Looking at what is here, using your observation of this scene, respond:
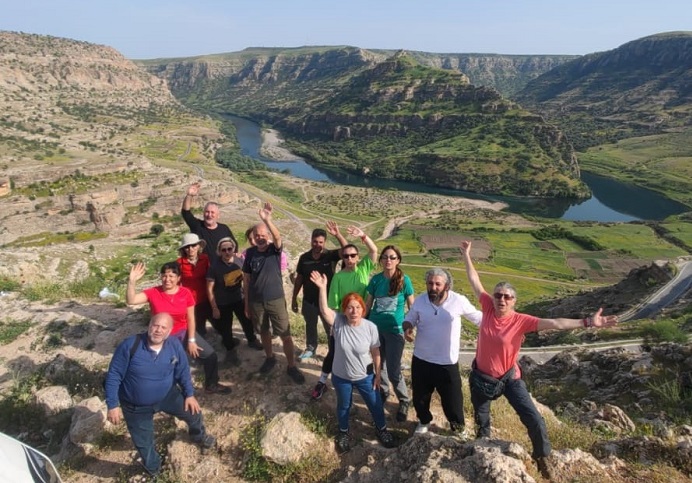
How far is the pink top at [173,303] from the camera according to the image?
244 inches

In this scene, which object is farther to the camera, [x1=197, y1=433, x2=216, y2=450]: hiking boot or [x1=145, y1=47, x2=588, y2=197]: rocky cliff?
[x1=145, y1=47, x2=588, y2=197]: rocky cliff

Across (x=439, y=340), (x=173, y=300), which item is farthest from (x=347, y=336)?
(x=173, y=300)

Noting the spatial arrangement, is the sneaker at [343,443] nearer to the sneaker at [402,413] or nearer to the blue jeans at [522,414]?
the sneaker at [402,413]

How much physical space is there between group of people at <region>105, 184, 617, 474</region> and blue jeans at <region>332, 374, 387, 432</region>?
1cm

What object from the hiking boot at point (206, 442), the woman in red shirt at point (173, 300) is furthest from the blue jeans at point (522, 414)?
the woman in red shirt at point (173, 300)

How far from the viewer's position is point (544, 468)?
4730 millimetres

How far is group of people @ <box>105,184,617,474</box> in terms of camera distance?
5098mm

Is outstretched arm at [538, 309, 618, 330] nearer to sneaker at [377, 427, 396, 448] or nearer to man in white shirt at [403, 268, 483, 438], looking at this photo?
man in white shirt at [403, 268, 483, 438]

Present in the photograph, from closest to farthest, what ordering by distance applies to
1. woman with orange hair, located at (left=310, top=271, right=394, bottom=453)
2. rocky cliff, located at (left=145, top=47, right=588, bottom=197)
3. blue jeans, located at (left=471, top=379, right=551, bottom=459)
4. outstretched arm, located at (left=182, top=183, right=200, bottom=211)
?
1. blue jeans, located at (left=471, top=379, right=551, bottom=459)
2. woman with orange hair, located at (left=310, top=271, right=394, bottom=453)
3. outstretched arm, located at (left=182, top=183, right=200, bottom=211)
4. rocky cliff, located at (left=145, top=47, right=588, bottom=197)

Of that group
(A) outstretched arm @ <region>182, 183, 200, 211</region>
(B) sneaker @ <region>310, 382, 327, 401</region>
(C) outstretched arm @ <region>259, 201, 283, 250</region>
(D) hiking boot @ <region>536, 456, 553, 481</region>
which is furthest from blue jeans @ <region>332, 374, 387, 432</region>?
(A) outstretched arm @ <region>182, 183, 200, 211</region>

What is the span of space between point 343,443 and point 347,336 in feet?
5.09

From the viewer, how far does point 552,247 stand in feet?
249

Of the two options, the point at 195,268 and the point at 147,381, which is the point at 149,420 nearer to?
the point at 147,381

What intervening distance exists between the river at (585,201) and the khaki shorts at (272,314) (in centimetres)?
10892
